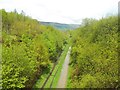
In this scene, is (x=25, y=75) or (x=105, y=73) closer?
(x=105, y=73)

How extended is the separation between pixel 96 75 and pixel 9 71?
39.9 ft

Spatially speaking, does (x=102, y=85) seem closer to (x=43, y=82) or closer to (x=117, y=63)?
(x=117, y=63)

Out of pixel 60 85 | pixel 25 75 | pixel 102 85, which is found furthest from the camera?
Result: pixel 60 85

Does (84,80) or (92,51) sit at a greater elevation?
(92,51)

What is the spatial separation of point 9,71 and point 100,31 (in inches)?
1066

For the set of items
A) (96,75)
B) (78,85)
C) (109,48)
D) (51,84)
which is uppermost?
(109,48)

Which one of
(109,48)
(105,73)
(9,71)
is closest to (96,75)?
(105,73)

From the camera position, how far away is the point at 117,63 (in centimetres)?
3170

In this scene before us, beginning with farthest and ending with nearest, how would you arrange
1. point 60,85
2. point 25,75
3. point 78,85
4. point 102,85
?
point 60,85 → point 25,75 → point 78,85 → point 102,85

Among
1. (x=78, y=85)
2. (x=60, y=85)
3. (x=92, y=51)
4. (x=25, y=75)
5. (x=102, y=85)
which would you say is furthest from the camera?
(x=60, y=85)

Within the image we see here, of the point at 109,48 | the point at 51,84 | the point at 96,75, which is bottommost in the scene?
the point at 51,84

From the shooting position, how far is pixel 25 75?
38031 mm

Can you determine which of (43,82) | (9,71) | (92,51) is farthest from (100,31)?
(9,71)

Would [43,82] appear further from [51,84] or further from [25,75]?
[25,75]
